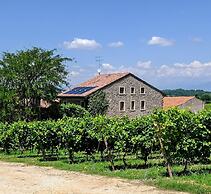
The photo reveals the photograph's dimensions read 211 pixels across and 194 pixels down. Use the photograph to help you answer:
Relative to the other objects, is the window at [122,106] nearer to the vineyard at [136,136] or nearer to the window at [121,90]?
the window at [121,90]

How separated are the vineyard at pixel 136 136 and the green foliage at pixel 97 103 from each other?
90.1ft

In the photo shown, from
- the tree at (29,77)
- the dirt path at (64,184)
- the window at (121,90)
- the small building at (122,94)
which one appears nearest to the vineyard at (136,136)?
the dirt path at (64,184)

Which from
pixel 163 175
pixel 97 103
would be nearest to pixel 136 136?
pixel 163 175

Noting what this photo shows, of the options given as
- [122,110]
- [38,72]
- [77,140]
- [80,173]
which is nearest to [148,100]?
[122,110]

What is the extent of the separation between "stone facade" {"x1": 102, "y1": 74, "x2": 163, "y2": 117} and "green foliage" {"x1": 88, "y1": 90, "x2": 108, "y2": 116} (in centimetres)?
125

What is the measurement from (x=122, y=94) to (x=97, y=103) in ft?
15.4

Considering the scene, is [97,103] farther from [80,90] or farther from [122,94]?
[80,90]

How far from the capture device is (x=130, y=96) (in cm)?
5972

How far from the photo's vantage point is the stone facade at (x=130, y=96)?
191 feet

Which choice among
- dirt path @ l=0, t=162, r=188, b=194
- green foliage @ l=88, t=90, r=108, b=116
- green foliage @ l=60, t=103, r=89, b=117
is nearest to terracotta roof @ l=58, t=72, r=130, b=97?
green foliage @ l=88, t=90, r=108, b=116

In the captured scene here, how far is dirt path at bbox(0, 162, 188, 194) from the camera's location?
1316cm

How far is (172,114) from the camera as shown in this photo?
16016 millimetres

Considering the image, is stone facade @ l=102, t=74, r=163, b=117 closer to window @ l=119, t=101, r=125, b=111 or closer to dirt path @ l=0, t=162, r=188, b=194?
window @ l=119, t=101, r=125, b=111

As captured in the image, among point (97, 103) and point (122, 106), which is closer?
point (97, 103)
